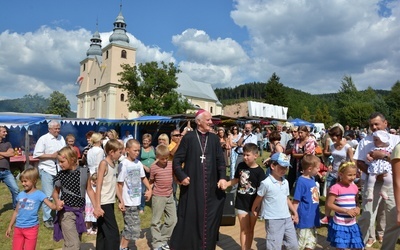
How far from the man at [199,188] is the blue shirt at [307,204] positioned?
1.08 metres

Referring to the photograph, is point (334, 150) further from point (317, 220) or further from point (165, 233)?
point (165, 233)

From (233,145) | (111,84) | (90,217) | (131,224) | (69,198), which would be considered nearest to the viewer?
(69,198)

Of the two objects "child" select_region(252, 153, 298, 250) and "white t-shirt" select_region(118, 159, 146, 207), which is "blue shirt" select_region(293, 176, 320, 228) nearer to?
"child" select_region(252, 153, 298, 250)

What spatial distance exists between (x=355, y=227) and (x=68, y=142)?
6105mm

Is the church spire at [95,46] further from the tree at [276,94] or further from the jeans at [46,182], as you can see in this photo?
the jeans at [46,182]

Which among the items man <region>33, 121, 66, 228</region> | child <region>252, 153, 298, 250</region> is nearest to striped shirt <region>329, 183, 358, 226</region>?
child <region>252, 153, 298, 250</region>

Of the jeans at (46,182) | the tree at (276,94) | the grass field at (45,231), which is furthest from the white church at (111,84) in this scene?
the jeans at (46,182)

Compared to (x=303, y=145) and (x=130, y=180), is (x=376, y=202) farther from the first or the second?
(x=130, y=180)

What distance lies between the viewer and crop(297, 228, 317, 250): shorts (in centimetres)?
408

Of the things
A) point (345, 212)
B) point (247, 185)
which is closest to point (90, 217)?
point (247, 185)

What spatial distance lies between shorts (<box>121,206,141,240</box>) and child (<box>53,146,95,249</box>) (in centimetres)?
75

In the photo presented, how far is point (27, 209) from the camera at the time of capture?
3.80m

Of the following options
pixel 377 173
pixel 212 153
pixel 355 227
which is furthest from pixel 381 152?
pixel 212 153

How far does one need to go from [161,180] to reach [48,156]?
2.49 meters
